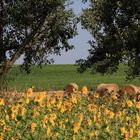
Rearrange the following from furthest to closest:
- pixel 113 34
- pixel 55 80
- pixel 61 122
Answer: pixel 55 80
pixel 113 34
pixel 61 122

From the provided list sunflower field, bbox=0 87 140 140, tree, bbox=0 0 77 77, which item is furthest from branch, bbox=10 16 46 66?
sunflower field, bbox=0 87 140 140

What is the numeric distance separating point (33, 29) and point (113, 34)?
16.6ft

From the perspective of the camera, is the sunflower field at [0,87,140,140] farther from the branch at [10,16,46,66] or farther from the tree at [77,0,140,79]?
the branch at [10,16,46,66]

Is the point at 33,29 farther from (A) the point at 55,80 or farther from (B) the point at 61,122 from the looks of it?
(B) the point at 61,122

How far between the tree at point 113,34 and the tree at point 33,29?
190cm

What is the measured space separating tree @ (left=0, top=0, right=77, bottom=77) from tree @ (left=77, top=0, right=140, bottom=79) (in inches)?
74.6

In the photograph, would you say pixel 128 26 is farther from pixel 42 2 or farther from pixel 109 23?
pixel 42 2

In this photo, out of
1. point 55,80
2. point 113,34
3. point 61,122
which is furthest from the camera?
point 55,80

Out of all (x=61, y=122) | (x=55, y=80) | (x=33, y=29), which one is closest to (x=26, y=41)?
(x=33, y=29)

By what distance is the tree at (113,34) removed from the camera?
88.5ft

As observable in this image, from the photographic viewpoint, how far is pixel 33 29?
31125mm

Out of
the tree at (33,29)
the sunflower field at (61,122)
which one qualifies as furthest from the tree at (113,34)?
the sunflower field at (61,122)

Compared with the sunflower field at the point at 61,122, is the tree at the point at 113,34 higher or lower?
higher

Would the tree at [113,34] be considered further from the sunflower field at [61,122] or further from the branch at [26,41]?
the sunflower field at [61,122]
